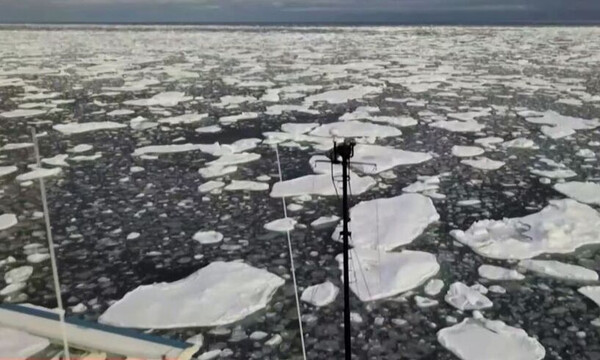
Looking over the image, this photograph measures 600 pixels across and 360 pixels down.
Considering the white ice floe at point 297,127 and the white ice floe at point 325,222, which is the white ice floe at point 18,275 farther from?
the white ice floe at point 297,127

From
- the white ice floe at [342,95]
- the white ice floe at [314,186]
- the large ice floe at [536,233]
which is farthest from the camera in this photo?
the white ice floe at [342,95]

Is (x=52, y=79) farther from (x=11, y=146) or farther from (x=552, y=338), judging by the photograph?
(x=552, y=338)

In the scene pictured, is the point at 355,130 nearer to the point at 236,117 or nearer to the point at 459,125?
the point at 459,125

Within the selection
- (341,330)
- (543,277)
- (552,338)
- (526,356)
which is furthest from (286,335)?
(543,277)

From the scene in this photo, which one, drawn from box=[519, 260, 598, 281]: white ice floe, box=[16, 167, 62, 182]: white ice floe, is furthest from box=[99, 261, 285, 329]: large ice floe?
box=[16, 167, 62, 182]: white ice floe

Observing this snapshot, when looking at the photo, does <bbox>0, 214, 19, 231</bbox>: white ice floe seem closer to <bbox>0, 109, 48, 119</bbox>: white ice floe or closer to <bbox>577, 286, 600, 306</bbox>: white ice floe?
<bbox>577, 286, 600, 306</bbox>: white ice floe

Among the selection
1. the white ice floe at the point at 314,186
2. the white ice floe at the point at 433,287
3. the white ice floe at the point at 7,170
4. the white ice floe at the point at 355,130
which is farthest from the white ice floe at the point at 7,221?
the white ice floe at the point at 355,130

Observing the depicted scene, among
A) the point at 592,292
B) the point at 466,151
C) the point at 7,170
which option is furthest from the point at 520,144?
the point at 7,170
